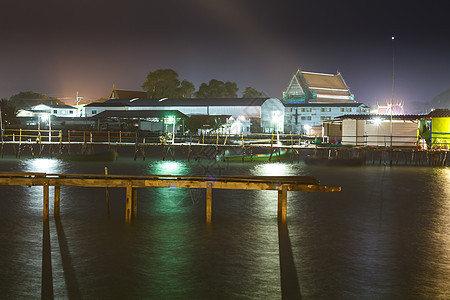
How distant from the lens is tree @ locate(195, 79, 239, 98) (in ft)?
452

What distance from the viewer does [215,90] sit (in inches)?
5428

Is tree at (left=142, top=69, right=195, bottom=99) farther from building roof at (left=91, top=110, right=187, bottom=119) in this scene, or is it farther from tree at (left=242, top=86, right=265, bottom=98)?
building roof at (left=91, top=110, right=187, bottom=119)

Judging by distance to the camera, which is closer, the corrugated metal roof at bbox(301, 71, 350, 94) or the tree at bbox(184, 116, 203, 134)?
the tree at bbox(184, 116, 203, 134)

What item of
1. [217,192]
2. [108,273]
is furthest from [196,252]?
[217,192]

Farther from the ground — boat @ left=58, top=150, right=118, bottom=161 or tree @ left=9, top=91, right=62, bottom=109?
tree @ left=9, top=91, right=62, bottom=109

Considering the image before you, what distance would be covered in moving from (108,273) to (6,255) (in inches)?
143

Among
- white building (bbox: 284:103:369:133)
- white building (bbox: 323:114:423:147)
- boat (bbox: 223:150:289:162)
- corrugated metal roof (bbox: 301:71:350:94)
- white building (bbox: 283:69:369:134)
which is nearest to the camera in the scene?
boat (bbox: 223:150:289:162)

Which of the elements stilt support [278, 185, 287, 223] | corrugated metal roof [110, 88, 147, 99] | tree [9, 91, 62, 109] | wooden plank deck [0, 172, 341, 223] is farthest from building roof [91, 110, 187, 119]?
tree [9, 91, 62, 109]

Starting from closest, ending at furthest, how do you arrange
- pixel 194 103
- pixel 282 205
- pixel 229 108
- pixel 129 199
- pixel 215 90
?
pixel 129 199 < pixel 282 205 < pixel 229 108 < pixel 194 103 < pixel 215 90

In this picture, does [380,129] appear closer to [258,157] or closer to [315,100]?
[258,157]

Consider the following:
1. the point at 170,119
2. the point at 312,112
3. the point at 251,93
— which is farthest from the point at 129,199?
the point at 251,93

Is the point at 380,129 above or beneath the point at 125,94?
beneath

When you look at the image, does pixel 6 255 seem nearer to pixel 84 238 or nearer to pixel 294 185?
pixel 84 238

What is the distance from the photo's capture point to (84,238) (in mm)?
15289
